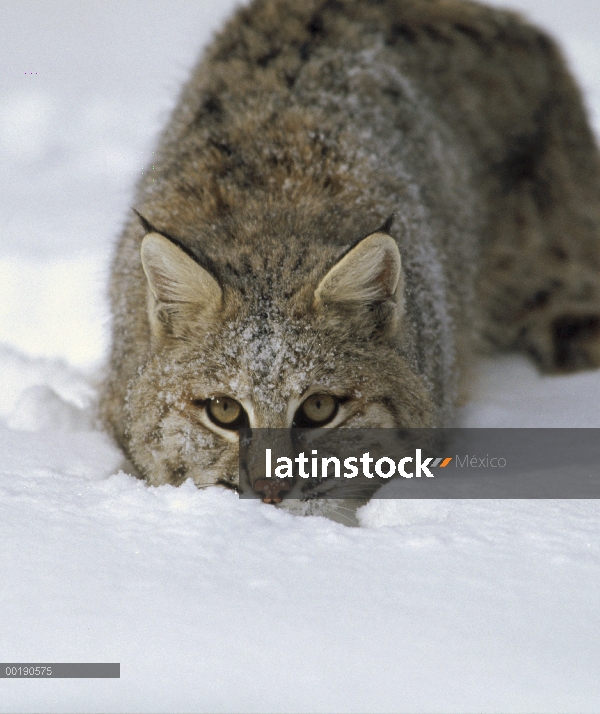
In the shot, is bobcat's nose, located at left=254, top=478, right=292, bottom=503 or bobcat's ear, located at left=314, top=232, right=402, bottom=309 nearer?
bobcat's nose, located at left=254, top=478, right=292, bottom=503

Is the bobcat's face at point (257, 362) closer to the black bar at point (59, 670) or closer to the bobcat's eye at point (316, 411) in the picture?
the bobcat's eye at point (316, 411)

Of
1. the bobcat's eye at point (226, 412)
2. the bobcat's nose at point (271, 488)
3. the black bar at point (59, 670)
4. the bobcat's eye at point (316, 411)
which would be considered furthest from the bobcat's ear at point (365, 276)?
the black bar at point (59, 670)

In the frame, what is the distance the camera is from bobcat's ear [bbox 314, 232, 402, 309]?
321cm

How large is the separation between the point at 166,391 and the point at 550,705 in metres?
1.86

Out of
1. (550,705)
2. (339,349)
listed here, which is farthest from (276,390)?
(550,705)

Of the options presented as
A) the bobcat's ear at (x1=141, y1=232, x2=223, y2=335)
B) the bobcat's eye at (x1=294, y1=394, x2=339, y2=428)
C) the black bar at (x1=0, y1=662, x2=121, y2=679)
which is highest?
the bobcat's ear at (x1=141, y1=232, x2=223, y2=335)

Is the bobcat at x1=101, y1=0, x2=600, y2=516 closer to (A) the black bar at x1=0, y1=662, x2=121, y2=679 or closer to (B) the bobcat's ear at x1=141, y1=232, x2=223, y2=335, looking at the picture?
(B) the bobcat's ear at x1=141, y1=232, x2=223, y2=335

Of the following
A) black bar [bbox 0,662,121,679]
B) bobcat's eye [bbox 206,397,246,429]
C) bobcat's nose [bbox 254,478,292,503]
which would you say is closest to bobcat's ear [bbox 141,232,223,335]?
bobcat's eye [bbox 206,397,246,429]

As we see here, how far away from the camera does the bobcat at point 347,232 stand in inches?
129

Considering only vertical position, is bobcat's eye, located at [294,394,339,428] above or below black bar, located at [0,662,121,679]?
above

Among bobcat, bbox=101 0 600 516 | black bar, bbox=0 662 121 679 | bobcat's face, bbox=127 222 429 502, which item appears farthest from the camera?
bobcat, bbox=101 0 600 516

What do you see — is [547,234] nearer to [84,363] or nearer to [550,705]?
[84,363]

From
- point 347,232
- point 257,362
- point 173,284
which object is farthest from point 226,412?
point 347,232

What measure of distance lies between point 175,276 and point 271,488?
89 cm
